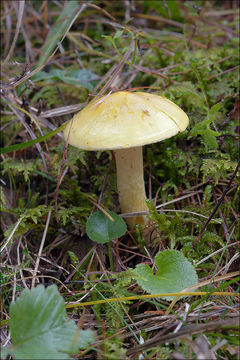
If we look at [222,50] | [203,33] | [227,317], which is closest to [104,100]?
[227,317]

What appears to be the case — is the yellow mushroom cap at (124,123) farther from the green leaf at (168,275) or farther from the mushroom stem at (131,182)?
the green leaf at (168,275)

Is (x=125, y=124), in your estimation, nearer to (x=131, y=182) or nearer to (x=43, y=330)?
(x=131, y=182)

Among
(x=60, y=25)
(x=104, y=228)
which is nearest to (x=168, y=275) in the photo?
(x=104, y=228)

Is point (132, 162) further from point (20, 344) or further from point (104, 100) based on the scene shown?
point (20, 344)

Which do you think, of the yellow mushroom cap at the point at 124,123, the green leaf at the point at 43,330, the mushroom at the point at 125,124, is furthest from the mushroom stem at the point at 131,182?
the green leaf at the point at 43,330

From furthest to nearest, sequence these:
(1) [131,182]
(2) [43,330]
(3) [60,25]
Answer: (3) [60,25]
(1) [131,182]
(2) [43,330]

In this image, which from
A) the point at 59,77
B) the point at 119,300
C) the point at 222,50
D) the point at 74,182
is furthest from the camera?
the point at 222,50
